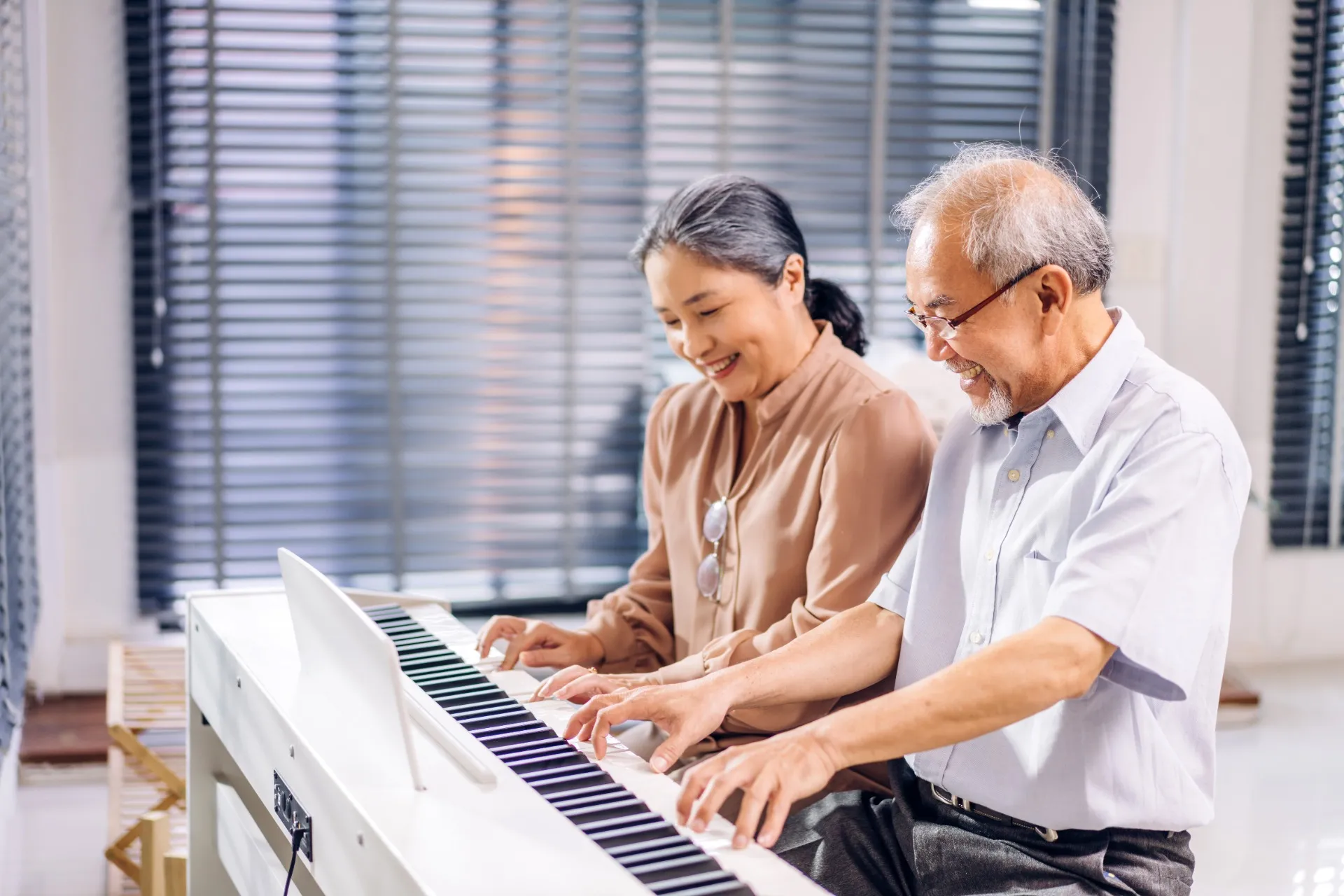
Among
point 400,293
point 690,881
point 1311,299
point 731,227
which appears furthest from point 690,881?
point 1311,299

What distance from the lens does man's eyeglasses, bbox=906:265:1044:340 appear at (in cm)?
150

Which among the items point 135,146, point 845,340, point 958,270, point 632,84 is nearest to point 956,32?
point 632,84

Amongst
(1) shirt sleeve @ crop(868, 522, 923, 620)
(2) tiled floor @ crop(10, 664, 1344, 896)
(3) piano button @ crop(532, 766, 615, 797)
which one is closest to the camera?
(3) piano button @ crop(532, 766, 615, 797)

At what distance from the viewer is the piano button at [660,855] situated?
1104 mm

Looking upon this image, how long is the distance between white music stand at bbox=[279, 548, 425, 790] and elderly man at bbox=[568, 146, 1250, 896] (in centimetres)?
25

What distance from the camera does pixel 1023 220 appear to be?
58.8 inches

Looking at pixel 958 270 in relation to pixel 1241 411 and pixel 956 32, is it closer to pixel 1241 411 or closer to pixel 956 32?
pixel 956 32

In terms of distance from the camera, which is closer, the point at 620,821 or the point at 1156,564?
the point at 620,821

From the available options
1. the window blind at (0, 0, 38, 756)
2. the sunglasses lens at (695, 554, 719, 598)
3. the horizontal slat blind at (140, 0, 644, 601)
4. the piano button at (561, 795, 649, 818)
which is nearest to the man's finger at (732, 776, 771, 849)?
the piano button at (561, 795, 649, 818)

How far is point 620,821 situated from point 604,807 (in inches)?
1.5

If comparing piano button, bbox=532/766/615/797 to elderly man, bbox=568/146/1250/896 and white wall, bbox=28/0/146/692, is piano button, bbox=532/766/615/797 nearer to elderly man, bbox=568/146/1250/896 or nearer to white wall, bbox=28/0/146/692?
elderly man, bbox=568/146/1250/896

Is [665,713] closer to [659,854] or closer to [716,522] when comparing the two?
[659,854]

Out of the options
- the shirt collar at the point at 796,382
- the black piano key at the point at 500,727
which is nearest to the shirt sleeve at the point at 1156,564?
the black piano key at the point at 500,727

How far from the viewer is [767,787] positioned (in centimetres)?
120
